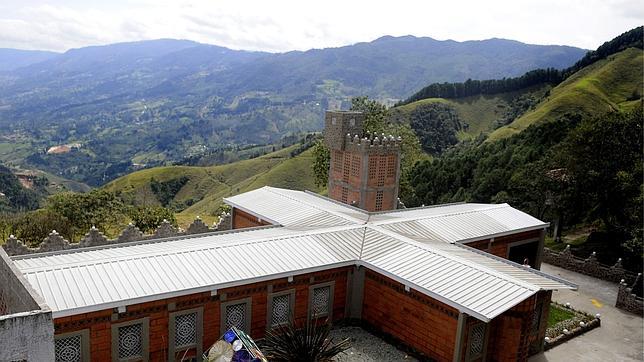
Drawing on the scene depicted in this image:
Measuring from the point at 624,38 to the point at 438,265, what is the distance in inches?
3811

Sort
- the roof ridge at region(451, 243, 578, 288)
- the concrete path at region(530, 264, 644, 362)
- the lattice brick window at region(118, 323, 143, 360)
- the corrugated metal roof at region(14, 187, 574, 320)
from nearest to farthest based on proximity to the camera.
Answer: the corrugated metal roof at region(14, 187, 574, 320) < the lattice brick window at region(118, 323, 143, 360) < the roof ridge at region(451, 243, 578, 288) < the concrete path at region(530, 264, 644, 362)

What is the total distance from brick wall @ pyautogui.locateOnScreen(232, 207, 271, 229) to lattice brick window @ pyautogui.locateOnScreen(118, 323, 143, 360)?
26.8ft

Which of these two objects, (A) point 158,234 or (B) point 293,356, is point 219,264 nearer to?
(B) point 293,356

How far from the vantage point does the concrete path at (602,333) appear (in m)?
17.3

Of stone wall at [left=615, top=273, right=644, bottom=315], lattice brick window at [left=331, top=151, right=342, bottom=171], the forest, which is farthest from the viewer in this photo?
the forest

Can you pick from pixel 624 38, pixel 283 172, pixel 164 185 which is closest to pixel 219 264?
pixel 283 172

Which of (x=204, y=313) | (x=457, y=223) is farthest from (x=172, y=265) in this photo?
(x=457, y=223)

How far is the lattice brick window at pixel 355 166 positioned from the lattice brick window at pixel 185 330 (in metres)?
13.9

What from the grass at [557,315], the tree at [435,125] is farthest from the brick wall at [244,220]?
the tree at [435,125]

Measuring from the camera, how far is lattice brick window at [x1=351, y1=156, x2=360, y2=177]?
25.4 m

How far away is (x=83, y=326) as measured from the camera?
11.7 metres

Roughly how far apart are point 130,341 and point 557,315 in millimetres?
16304

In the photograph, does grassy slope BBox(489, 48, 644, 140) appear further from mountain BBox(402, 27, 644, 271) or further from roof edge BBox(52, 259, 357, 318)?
roof edge BBox(52, 259, 357, 318)

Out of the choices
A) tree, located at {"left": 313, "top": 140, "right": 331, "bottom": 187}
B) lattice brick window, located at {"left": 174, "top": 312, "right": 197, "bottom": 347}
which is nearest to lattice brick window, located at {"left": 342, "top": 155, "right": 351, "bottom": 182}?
tree, located at {"left": 313, "top": 140, "right": 331, "bottom": 187}
